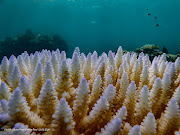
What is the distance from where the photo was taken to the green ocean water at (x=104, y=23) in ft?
218

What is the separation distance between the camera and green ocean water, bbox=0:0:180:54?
66312 millimetres

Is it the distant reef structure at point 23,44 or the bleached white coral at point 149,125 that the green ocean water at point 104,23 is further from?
the bleached white coral at point 149,125

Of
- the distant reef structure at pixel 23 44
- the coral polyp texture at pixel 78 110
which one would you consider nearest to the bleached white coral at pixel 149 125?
the coral polyp texture at pixel 78 110

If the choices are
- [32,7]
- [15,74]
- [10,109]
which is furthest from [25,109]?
[32,7]

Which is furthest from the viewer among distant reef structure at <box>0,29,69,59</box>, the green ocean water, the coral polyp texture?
the green ocean water

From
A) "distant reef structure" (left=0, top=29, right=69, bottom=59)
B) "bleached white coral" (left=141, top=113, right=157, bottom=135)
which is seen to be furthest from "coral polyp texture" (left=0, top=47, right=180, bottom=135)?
"distant reef structure" (left=0, top=29, right=69, bottom=59)

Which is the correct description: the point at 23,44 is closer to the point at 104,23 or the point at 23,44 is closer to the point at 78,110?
the point at 78,110

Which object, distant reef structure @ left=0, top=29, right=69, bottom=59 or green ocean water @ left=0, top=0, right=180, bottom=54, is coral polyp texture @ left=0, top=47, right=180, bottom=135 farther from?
green ocean water @ left=0, top=0, right=180, bottom=54

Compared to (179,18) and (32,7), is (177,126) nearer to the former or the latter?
(32,7)

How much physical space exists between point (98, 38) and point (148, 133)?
90.4m

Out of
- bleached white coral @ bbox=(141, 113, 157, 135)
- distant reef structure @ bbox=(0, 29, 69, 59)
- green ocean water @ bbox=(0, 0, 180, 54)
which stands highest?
green ocean water @ bbox=(0, 0, 180, 54)

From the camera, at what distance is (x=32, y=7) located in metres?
63.1

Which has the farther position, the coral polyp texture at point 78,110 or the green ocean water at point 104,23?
the green ocean water at point 104,23

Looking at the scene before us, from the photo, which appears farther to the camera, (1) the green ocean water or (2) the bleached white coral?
(1) the green ocean water
